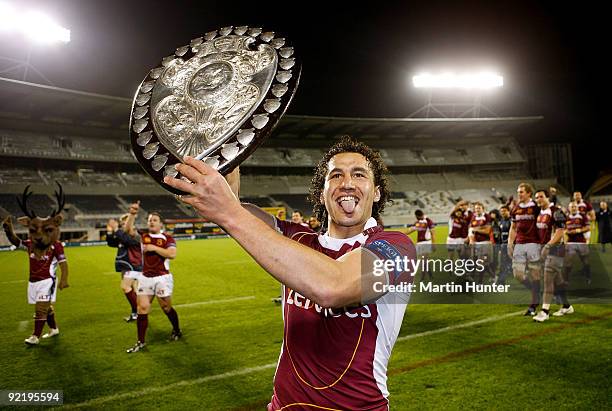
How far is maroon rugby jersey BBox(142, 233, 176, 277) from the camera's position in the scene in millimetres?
7617

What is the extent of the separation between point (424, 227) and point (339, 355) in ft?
39.6

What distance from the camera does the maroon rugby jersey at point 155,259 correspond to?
7.62 metres

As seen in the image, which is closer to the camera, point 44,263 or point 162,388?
point 162,388

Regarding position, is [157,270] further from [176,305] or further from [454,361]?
[454,361]

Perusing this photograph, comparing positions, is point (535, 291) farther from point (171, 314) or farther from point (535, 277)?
point (171, 314)

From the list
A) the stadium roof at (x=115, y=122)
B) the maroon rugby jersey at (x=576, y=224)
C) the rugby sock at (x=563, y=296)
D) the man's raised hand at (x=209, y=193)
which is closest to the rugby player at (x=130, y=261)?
the man's raised hand at (x=209, y=193)

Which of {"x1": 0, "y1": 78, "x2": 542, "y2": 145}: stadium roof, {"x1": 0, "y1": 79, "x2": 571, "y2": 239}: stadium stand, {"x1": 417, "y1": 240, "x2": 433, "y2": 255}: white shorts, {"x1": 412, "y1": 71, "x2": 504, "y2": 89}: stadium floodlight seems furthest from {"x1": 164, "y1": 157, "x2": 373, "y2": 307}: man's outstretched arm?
{"x1": 412, "y1": 71, "x2": 504, "y2": 89}: stadium floodlight

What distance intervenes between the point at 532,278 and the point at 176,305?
7.84 meters

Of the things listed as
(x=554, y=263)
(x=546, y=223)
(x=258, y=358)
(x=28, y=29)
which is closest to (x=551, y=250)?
(x=554, y=263)

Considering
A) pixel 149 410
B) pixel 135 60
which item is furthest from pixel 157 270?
pixel 135 60

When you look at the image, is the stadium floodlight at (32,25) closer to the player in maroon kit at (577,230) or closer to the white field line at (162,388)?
the white field line at (162,388)

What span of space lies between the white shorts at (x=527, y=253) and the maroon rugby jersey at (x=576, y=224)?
387cm

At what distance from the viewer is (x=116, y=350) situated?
7.16 metres

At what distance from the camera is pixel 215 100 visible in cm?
149
